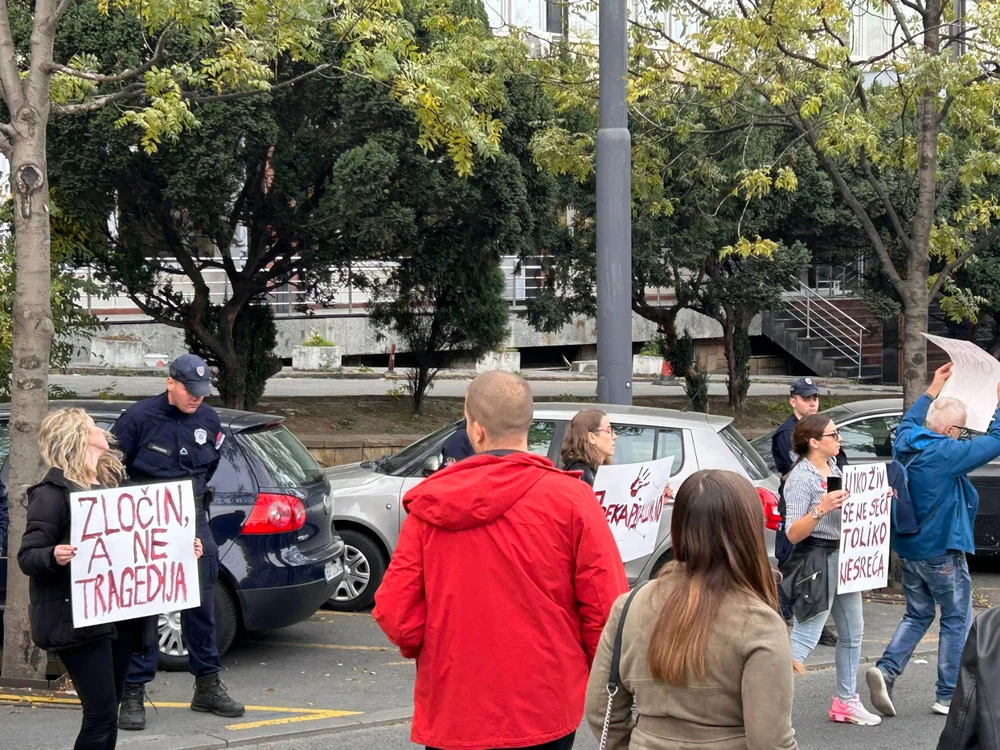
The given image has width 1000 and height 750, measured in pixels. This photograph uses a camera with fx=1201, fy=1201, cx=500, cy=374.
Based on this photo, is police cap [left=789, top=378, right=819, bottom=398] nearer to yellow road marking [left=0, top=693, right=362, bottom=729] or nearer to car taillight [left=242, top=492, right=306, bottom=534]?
car taillight [left=242, top=492, right=306, bottom=534]

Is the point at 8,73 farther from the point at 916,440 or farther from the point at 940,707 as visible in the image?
the point at 940,707

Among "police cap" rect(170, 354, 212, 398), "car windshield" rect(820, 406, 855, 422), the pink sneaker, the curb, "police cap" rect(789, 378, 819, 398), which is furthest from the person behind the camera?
"car windshield" rect(820, 406, 855, 422)

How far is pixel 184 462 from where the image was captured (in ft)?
20.9

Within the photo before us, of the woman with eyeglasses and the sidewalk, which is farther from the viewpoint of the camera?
the woman with eyeglasses

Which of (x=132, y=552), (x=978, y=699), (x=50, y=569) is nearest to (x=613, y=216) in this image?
(x=132, y=552)

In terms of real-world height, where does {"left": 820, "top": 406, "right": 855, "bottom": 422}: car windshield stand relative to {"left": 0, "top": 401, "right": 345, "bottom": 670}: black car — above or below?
above

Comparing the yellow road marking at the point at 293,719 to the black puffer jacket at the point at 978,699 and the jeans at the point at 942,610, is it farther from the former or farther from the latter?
the black puffer jacket at the point at 978,699

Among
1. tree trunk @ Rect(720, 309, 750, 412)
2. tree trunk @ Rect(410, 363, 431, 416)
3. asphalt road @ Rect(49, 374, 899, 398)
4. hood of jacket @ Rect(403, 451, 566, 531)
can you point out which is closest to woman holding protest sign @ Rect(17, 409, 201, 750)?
hood of jacket @ Rect(403, 451, 566, 531)

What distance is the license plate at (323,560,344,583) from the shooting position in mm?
7805

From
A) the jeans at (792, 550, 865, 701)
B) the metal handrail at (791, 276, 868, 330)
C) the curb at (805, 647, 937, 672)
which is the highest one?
the metal handrail at (791, 276, 868, 330)

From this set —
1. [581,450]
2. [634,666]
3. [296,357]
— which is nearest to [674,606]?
[634,666]

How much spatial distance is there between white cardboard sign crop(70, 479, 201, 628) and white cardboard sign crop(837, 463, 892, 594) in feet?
11.4

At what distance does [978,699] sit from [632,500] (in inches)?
193

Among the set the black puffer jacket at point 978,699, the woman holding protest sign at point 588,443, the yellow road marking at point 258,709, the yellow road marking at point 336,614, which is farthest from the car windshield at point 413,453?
the black puffer jacket at point 978,699
